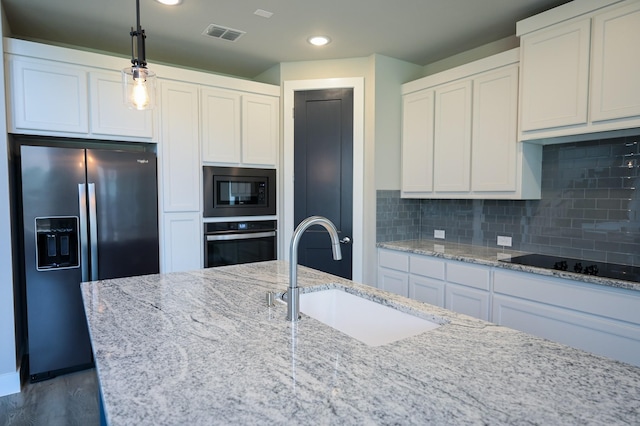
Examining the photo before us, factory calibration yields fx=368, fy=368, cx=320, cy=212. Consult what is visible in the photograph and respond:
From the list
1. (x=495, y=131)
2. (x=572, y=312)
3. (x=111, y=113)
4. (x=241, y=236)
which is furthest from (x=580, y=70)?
(x=111, y=113)

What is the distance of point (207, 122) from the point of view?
320cm

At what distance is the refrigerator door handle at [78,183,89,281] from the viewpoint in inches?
103

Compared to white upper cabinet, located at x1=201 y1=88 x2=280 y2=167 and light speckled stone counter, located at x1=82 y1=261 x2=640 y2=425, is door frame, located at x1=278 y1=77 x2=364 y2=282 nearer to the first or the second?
white upper cabinet, located at x1=201 y1=88 x2=280 y2=167

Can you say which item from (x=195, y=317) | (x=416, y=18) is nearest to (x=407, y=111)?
(x=416, y=18)

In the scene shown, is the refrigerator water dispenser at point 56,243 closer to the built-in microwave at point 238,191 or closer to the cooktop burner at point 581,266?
the built-in microwave at point 238,191

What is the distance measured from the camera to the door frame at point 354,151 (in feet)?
11.1

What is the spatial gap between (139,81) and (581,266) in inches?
107

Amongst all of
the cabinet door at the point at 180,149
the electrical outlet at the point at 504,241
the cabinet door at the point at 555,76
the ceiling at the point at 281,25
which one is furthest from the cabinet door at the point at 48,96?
the electrical outlet at the point at 504,241

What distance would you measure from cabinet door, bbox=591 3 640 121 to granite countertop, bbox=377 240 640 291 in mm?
927

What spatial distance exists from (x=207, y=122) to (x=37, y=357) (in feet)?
7.01

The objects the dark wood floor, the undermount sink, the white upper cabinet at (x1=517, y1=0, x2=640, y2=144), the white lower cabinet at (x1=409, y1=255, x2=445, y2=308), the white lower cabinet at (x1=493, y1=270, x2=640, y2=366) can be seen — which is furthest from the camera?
the white lower cabinet at (x1=409, y1=255, x2=445, y2=308)

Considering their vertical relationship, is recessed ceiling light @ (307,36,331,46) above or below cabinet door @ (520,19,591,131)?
above

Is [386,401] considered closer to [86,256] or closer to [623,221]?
[623,221]

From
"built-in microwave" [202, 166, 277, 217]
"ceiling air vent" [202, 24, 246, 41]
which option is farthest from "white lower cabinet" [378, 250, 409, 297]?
"ceiling air vent" [202, 24, 246, 41]
